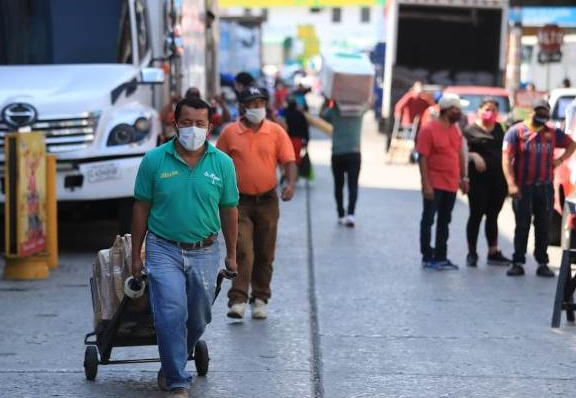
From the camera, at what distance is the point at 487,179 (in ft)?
42.0

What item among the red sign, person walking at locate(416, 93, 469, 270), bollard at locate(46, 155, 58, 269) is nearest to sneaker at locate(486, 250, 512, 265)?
person walking at locate(416, 93, 469, 270)

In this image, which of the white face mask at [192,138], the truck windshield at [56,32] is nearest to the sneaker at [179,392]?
the white face mask at [192,138]

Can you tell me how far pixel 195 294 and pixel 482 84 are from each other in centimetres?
2381

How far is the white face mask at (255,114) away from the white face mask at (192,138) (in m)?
2.41

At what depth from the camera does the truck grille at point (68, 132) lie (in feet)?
40.7

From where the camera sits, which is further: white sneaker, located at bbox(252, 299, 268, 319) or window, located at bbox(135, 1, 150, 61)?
window, located at bbox(135, 1, 150, 61)

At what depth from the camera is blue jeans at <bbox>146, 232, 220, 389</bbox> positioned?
674 cm

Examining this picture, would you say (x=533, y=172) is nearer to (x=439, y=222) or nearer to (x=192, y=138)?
(x=439, y=222)

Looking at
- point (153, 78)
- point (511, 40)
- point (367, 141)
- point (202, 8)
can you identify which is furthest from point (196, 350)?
point (511, 40)

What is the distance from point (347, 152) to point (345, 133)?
0.23 m

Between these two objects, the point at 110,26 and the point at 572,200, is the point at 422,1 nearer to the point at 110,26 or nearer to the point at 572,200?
the point at 110,26

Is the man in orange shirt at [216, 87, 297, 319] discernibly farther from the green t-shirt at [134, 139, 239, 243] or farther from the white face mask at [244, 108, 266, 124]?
the green t-shirt at [134, 139, 239, 243]

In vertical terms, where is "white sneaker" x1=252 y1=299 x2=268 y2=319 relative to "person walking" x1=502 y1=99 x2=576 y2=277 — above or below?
below

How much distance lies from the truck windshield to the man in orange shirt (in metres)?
4.27
